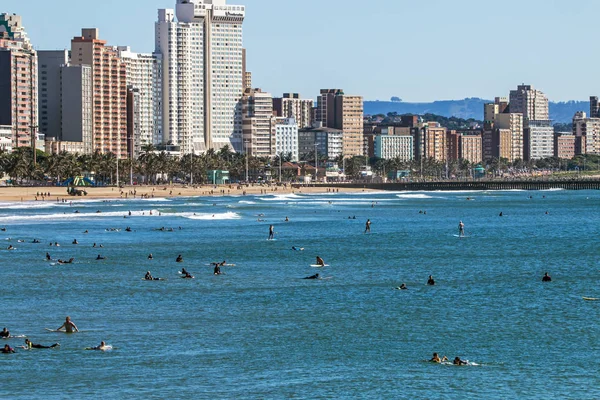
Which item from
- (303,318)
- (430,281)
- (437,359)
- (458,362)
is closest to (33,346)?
(303,318)

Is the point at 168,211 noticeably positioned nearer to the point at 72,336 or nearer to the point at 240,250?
the point at 240,250

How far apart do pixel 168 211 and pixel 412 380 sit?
118074 millimetres

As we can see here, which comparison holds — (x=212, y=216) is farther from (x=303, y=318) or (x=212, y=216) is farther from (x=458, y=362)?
(x=458, y=362)

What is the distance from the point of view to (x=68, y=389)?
39.5 m

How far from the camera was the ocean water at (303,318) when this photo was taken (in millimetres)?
40594

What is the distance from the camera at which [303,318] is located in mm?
53469

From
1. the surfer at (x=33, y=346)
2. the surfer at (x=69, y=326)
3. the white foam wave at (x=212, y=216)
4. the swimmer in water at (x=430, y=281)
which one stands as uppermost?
the white foam wave at (x=212, y=216)

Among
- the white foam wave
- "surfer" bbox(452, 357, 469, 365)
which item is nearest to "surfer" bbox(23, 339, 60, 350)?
"surfer" bbox(452, 357, 469, 365)

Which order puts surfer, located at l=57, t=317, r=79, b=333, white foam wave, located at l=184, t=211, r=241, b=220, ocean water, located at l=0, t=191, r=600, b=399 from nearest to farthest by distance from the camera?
ocean water, located at l=0, t=191, r=600, b=399 < surfer, located at l=57, t=317, r=79, b=333 < white foam wave, located at l=184, t=211, r=241, b=220

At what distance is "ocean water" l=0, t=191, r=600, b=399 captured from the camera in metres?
40.6

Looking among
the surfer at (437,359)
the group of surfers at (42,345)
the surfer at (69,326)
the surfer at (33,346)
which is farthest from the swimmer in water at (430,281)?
the surfer at (33,346)

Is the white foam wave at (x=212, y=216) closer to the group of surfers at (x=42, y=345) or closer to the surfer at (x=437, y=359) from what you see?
the group of surfers at (x=42, y=345)

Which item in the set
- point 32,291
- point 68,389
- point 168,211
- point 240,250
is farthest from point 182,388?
point 168,211

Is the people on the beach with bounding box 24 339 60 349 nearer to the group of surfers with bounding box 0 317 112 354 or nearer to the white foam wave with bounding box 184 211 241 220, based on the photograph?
the group of surfers with bounding box 0 317 112 354
